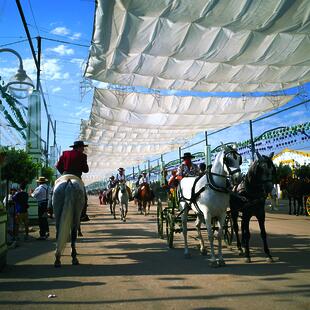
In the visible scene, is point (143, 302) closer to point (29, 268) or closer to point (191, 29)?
point (29, 268)

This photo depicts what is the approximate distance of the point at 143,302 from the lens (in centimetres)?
470

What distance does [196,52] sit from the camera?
44.4ft

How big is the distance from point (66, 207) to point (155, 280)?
236cm

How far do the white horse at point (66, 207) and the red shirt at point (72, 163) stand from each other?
29 cm

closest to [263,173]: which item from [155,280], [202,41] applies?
[155,280]

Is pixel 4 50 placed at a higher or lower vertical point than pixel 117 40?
lower

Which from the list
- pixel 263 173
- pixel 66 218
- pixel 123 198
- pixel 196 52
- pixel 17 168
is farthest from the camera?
pixel 123 198

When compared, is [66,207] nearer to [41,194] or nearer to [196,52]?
[41,194]

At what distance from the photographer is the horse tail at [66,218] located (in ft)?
22.9

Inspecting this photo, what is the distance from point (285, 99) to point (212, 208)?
16.7 meters

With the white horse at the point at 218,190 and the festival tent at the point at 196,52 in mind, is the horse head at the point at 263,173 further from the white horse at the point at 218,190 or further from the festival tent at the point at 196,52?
the festival tent at the point at 196,52

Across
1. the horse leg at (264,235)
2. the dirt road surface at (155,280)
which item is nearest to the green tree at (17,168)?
the dirt road surface at (155,280)

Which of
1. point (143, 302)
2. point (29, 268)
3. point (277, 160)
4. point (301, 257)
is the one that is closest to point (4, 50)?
point (29, 268)

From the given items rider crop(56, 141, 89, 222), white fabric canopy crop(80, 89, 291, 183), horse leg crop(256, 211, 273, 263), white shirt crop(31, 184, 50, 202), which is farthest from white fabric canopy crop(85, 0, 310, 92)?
horse leg crop(256, 211, 273, 263)
